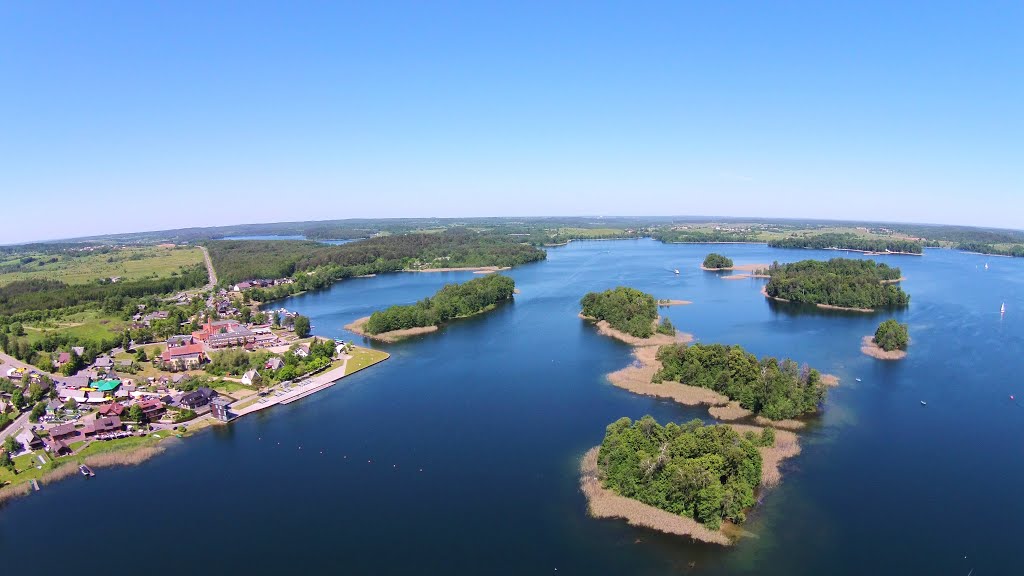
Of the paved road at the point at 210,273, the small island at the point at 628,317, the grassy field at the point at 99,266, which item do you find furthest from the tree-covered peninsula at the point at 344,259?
the small island at the point at 628,317

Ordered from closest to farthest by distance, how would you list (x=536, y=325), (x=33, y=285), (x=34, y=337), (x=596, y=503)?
(x=596, y=503)
(x=34, y=337)
(x=536, y=325)
(x=33, y=285)

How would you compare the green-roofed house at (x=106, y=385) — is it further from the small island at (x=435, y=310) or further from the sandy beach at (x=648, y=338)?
the sandy beach at (x=648, y=338)

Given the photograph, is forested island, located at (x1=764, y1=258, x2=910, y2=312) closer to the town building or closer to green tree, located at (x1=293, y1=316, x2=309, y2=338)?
green tree, located at (x1=293, y1=316, x2=309, y2=338)

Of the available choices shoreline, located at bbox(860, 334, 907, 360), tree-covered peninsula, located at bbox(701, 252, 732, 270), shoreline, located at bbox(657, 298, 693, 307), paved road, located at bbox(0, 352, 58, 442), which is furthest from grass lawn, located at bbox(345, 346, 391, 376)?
tree-covered peninsula, located at bbox(701, 252, 732, 270)

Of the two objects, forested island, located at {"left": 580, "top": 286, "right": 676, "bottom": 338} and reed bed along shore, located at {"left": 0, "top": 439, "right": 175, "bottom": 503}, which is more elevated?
forested island, located at {"left": 580, "top": 286, "right": 676, "bottom": 338}

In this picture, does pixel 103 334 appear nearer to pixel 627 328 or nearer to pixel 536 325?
pixel 536 325

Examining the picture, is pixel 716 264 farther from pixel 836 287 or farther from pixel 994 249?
pixel 994 249

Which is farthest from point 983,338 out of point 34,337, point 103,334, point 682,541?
point 34,337
